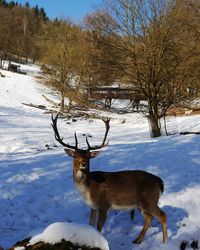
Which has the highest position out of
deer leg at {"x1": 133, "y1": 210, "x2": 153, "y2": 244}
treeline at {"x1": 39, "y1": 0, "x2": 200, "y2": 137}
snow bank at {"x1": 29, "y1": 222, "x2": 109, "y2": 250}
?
treeline at {"x1": 39, "y1": 0, "x2": 200, "y2": 137}

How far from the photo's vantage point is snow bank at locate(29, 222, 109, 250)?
18.5 feet

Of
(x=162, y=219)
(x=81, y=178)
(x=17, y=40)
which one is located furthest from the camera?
(x=17, y=40)

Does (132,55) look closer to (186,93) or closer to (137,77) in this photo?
(137,77)

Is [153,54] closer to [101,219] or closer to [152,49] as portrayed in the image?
[152,49]

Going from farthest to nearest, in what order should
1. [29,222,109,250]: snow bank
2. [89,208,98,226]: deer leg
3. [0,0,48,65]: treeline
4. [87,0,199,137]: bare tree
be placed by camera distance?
[0,0,48,65]: treeline < [87,0,199,137]: bare tree < [89,208,98,226]: deer leg < [29,222,109,250]: snow bank

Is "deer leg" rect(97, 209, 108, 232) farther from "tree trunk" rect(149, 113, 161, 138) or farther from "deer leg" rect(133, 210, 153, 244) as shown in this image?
"tree trunk" rect(149, 113, 161, 138)

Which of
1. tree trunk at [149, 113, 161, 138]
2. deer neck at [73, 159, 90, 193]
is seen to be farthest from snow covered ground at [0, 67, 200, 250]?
tree trunk at [149, 113, 161, 138]

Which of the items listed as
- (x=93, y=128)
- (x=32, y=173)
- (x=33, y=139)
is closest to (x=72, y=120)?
(x=93, y=128)

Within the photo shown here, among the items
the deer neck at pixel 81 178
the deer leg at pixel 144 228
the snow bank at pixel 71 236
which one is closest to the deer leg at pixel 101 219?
the deer neck at pixel 81 178

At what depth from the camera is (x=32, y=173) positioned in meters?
11.1

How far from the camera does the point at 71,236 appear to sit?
5.68 m

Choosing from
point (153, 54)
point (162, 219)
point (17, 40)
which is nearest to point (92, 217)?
point (162, 219)

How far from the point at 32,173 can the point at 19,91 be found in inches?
1374

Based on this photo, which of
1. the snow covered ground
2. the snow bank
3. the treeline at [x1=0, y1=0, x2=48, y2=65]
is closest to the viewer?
the snow bank
